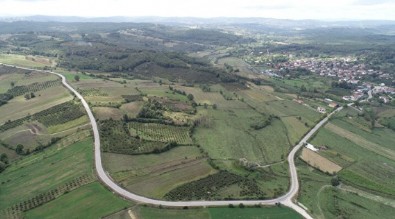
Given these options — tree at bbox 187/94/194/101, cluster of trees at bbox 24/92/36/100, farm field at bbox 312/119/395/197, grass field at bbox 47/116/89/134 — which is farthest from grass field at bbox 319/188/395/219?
cluster of trees at bbox 24/92/36/100

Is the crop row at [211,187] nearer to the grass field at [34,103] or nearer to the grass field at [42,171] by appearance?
the grass field at [42,171]

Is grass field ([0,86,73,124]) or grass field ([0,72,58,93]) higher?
grass field ([0,72,58,93])

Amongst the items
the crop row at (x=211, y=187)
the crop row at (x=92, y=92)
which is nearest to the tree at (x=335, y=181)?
the crop row at (x=211, y=187)

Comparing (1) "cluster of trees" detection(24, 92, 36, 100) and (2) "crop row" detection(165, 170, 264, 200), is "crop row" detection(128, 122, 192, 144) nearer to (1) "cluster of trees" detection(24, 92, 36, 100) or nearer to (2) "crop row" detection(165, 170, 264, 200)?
(2) "crop row" detection(165, 170, 264, 200)

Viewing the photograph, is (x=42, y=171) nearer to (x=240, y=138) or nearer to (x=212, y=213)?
(x=212, y=213)

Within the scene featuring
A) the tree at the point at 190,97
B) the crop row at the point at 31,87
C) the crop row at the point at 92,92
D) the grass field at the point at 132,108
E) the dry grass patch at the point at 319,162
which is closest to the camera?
the dry grass patch at the point at 319,162

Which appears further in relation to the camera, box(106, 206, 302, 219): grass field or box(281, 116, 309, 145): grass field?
box(281, 116, 309, 145): grass field

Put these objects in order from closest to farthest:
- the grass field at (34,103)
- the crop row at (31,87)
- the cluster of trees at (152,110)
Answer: the cluster of trees at (152,110) < the grass field at (34,103) < the crop row at (31,87)

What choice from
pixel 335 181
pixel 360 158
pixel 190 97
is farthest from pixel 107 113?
pixel 360 158
